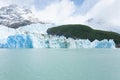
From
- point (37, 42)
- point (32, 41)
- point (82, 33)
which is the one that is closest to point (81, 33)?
point (82, 33)

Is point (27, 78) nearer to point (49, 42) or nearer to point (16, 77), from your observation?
point (16, 77)

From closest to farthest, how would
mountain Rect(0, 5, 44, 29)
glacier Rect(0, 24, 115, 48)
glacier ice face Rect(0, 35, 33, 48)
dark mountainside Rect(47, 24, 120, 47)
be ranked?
glacier ice face Rect(0, 35, 33, 48)
glacier Rect(0, 24, 115, 48)
dark mountainside Rect(47, 24, 120, 47)
mountain Rect(0, 5, 44, 29)

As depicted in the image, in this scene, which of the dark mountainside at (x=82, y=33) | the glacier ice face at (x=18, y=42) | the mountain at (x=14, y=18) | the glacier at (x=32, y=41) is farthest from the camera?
the mountain at (x=14, y=18)

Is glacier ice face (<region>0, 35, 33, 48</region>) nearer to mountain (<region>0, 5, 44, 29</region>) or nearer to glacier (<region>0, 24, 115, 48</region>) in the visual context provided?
glacier (<region>0, 24, 115, 48</region>)

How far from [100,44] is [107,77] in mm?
53978

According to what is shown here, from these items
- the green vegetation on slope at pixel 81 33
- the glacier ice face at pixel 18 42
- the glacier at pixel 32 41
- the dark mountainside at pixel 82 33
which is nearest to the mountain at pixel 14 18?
the green vegetation on slope at pixel 81 33

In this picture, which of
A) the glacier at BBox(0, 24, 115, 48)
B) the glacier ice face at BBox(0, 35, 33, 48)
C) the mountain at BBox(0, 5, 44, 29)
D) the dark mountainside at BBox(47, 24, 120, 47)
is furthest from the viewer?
the mountain at BBox(0, 5, 44, 29)

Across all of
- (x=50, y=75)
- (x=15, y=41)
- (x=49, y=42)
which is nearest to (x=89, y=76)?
(x=50, y=75)

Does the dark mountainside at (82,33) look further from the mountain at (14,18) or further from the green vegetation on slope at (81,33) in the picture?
the mountain at (14,18)

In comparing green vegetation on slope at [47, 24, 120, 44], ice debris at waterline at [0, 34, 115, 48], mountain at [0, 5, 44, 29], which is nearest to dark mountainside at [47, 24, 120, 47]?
green vegetation on slope at [47, 24, 120, 44]

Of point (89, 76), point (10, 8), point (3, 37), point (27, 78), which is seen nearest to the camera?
point (27, 78)

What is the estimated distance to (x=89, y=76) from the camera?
44.7 ft

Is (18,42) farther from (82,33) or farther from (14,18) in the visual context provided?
(14,18)

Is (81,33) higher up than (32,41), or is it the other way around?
(81,33)
